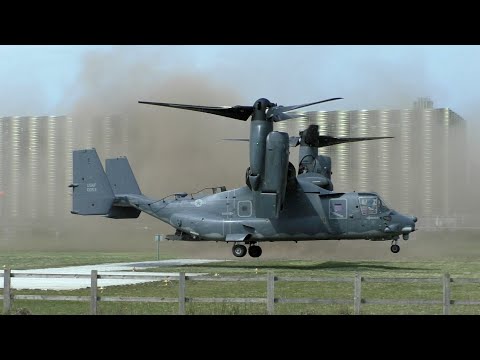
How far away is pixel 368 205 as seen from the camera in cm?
3894

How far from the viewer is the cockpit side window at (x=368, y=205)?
3891 centimetres

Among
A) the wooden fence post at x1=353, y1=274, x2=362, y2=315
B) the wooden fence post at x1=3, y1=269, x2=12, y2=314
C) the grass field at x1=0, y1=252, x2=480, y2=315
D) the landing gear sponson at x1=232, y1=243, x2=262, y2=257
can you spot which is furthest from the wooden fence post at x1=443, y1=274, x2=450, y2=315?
the landing gear sponson at x1=232, y1=243, x2=262, y2=257

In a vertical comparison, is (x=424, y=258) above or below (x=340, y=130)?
below

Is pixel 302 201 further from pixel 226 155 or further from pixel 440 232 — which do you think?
pixel 226 155

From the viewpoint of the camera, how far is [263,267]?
38188 millimetres

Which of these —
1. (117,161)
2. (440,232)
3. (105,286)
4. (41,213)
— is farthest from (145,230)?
(105,286)

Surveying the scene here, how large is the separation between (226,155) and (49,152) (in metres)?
13.1

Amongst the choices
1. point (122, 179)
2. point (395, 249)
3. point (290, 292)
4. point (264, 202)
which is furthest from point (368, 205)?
point (290, 292)

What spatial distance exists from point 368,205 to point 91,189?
47.9ft

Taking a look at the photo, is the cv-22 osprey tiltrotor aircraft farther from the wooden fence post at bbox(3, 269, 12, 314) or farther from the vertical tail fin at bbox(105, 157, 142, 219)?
the wooden fence post at bbox(3, 269, 12, 314)

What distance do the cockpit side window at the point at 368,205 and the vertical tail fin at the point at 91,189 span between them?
1330cm

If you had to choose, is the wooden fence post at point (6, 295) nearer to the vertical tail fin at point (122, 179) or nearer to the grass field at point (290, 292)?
the grass field at point (290, 292)

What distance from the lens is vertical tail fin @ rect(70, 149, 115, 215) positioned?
43625 millimetres

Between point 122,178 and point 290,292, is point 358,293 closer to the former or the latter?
point 290,292
